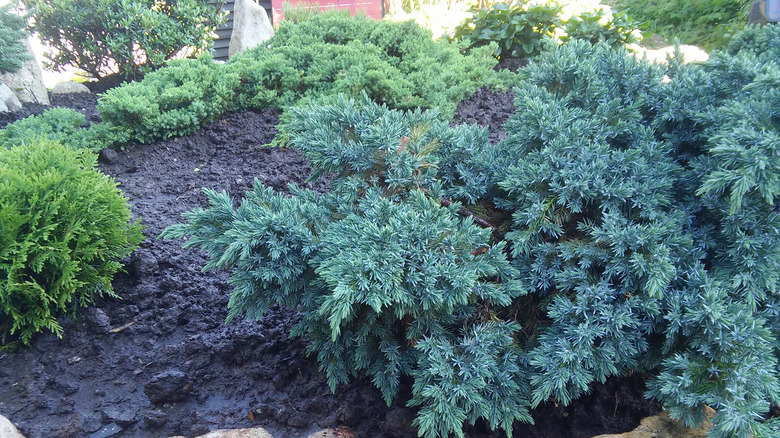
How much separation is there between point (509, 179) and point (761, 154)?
97cm

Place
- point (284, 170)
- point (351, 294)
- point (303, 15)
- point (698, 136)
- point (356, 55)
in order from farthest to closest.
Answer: point (303, 15)
point (356, 55)
point (284, 170)
point (698, 136)
point (351, 294)

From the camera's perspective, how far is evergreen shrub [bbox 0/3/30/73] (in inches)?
224

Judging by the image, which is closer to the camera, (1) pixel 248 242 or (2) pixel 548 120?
(1) pixel 248 242

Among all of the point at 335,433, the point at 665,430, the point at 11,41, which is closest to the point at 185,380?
the point at 335,433

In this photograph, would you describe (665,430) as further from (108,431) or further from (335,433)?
(108,431)

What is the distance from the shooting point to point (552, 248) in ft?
7.67

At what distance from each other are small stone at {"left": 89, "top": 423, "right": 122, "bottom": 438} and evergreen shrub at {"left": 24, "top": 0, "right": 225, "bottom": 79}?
17.6ft

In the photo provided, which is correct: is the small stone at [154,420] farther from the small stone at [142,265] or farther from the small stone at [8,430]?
the small stone at [142,265]

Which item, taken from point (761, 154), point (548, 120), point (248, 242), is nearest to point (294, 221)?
point (248, 242)

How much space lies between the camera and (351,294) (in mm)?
1842

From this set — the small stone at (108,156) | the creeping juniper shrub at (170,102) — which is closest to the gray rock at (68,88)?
the creeping juniper shrub at (170,102)

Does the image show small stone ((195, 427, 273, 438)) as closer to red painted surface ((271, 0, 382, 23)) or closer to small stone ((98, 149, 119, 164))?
small stone ((98, 149, 119, 164))

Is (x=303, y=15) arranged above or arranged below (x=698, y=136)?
above

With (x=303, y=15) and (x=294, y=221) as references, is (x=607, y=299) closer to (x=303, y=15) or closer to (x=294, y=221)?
(x=294, y=221)
